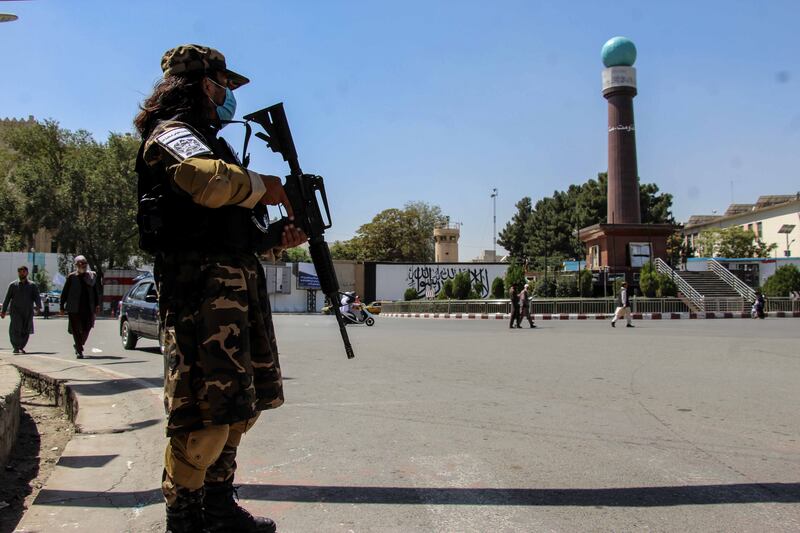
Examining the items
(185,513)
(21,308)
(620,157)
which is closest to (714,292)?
(620,157)

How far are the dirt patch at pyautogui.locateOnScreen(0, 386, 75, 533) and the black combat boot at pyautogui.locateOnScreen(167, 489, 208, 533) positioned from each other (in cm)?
98

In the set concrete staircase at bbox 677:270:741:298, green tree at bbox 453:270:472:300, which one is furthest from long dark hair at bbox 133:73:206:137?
green tree at bbox 453:270:472:300

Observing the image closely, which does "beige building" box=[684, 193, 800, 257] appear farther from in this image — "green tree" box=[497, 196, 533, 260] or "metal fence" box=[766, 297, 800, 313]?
"metal fence" box=[766, 297, 800, 313]

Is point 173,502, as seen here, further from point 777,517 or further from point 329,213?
point 777,517

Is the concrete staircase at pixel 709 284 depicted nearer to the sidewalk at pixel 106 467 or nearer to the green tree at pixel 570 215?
the green tree at pixel 570 215

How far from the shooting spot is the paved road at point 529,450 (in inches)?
114

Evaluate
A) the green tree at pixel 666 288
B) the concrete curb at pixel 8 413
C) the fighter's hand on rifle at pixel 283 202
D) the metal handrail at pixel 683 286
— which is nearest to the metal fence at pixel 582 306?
the metal handrail at pixel 683 286

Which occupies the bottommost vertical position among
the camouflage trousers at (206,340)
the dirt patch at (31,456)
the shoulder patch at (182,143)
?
the dirt patch at (31,456)

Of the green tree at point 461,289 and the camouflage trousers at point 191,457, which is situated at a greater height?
the green tree at point 461,289

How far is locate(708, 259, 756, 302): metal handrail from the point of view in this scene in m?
33.1

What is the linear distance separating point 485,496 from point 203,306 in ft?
5.87

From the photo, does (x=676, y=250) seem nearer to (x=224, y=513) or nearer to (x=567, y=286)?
(x=567, y=286)

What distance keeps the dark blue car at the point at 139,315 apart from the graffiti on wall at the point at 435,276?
155 ft

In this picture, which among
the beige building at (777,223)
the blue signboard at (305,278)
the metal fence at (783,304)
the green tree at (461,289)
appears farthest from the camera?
the beige building at (777,223)
